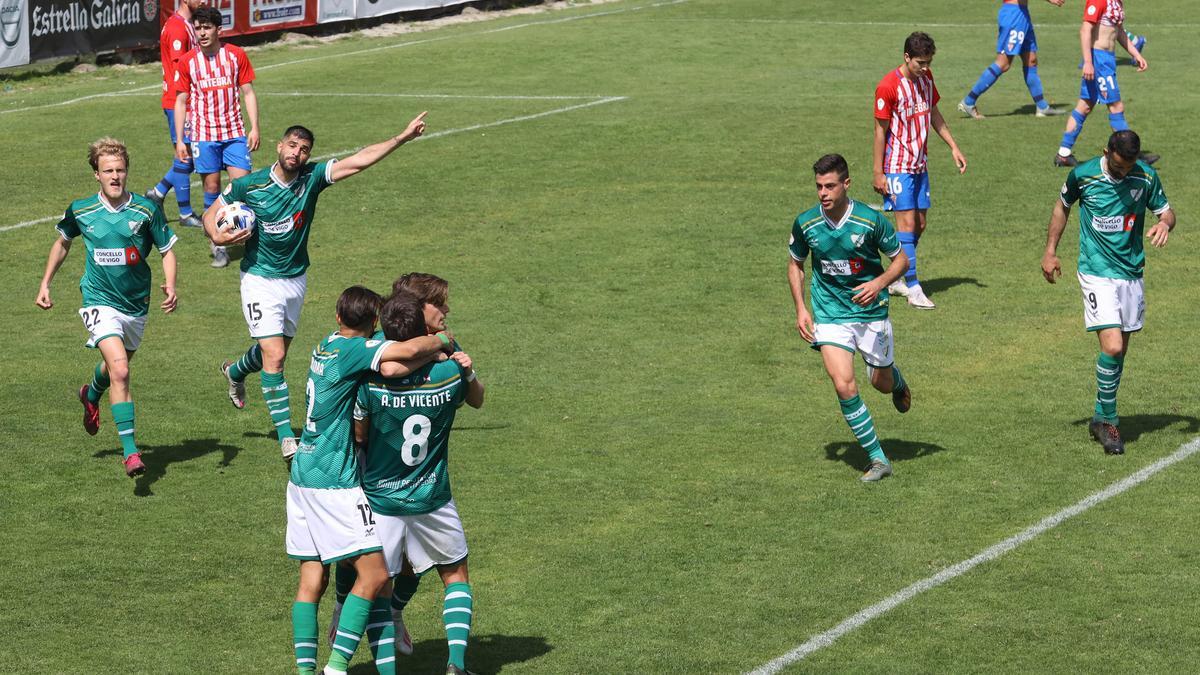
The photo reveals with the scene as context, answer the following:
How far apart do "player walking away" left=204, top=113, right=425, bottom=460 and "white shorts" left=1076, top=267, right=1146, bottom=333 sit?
5.42 metres

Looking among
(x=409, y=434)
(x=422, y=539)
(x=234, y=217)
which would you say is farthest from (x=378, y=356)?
(x=234, y=217)

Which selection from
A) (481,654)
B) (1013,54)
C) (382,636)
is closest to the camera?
(382,636)

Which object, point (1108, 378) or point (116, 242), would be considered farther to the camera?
point (1108, 378)

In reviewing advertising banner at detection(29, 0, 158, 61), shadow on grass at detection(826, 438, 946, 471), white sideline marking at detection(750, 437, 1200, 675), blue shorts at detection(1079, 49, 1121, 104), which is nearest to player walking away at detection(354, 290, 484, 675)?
white sideline marking at detection(750, 437, 1200, 675)

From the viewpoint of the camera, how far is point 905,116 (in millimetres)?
16656

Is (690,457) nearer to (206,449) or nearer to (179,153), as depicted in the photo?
(206,449)

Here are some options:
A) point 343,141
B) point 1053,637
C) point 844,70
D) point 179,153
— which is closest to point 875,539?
point 1053,637

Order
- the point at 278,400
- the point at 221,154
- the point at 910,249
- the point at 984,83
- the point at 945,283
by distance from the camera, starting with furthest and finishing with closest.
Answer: the point at 984,83 → the point at 221,154 → the point at 945,283 → the point at 910,249 → the point at 278,400

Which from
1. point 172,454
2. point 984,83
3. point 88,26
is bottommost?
point 88,26

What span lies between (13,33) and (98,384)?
18.2 metres

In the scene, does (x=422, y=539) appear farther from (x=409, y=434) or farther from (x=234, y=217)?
(x=234, y=217)

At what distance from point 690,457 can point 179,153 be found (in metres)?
8.63

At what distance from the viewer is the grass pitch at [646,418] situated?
9.66 metres

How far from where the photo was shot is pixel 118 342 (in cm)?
1218
